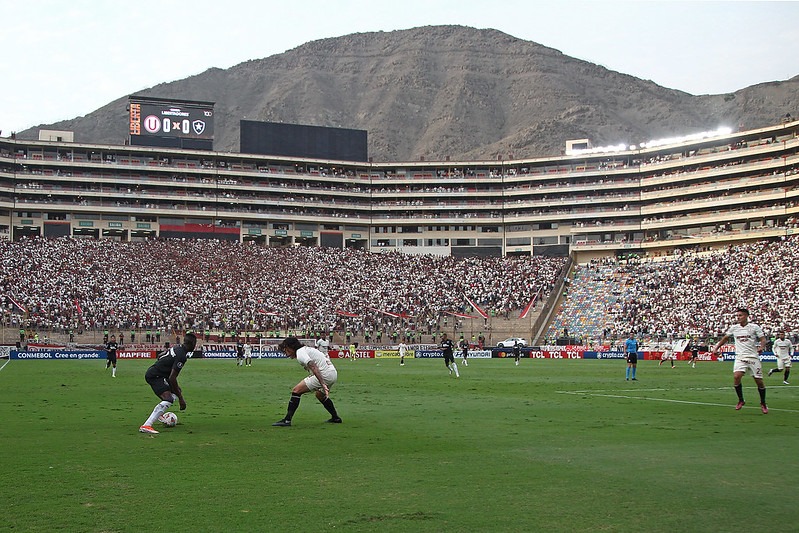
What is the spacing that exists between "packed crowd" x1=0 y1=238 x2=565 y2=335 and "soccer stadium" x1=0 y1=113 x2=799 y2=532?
405 millimetres

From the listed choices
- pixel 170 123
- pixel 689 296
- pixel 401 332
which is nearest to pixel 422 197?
pixel 170 123

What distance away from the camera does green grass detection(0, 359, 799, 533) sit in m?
9.56

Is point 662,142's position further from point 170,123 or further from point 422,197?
point 170,123

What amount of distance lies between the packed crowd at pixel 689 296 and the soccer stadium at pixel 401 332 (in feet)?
1.35

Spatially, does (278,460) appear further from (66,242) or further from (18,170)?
(18,170)

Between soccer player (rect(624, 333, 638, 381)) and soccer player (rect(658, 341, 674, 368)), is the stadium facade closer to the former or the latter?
soccer player (rect(658, 341, 674, 368))

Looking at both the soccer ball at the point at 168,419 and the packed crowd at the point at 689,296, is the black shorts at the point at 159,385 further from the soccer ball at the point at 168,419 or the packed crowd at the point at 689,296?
the packed crowd at the point at 689,296

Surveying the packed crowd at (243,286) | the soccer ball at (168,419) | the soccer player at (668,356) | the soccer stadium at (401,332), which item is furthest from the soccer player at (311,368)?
the packed crowd at (243,286)

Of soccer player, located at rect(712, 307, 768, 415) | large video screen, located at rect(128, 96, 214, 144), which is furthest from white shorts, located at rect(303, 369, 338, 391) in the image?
large video screen, located at rect(128, 96, 214, 144)

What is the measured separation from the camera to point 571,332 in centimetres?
8681

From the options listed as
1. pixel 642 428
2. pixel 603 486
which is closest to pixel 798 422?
pixel 642 428

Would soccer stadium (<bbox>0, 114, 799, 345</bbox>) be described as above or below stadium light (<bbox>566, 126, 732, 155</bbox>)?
below

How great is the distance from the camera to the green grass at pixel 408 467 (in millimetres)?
9562

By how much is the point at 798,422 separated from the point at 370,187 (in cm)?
11957
